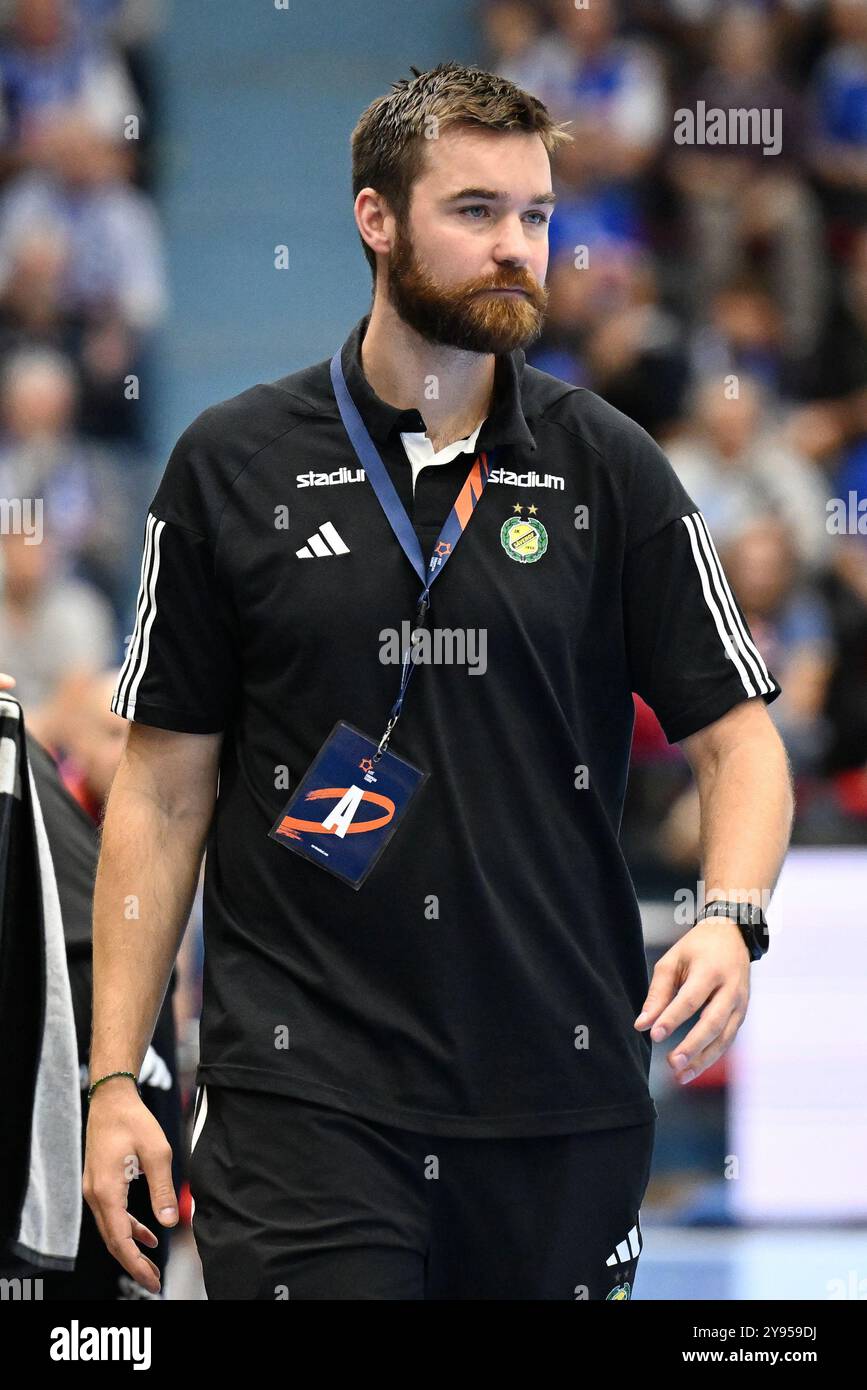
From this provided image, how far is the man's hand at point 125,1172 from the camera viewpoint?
2736mm

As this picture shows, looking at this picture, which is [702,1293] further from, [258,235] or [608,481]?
[258,235]

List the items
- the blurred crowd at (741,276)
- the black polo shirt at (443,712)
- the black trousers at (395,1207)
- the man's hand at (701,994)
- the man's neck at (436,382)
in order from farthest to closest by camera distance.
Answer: the blurred crowd at (741,276), the man's neck at (436,382), the black polo shirt at (443,712), the black trousers at (395,1207), the man's hand at (701,994)

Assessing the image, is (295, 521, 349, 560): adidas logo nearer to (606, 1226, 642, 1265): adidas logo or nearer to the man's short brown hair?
the man's short brown hair

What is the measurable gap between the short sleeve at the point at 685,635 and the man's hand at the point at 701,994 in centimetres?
36

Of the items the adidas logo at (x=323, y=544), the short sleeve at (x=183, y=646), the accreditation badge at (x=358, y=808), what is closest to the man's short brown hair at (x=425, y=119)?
the adidas logo at (x=323, y=544)

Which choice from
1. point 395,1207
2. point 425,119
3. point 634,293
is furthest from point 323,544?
point 634,293

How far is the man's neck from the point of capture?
2.95 m

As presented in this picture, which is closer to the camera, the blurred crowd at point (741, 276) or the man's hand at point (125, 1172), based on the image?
the man's hand at point (125, 1172)

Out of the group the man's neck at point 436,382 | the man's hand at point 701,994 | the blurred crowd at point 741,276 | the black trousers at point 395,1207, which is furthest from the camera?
the blurred crowd at point 741,276

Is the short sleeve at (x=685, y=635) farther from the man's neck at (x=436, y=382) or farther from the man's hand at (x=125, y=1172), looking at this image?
the man's hand at (x=125, y=1172)

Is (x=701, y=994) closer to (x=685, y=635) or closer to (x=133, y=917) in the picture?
(x=685, y=635)

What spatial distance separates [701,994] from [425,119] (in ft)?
4.32

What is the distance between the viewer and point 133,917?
2.89m
